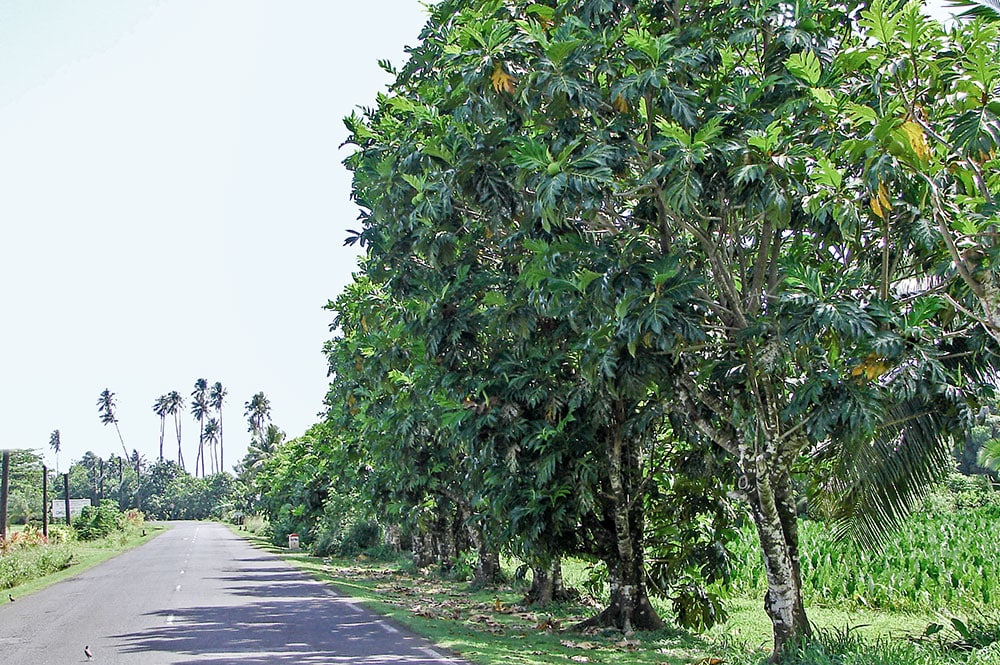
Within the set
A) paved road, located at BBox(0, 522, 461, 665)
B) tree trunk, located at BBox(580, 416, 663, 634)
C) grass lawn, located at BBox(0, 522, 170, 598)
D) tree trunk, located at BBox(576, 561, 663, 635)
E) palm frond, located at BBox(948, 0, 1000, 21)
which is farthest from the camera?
grass lawn, located at BBox(0, 522, 170, 598)

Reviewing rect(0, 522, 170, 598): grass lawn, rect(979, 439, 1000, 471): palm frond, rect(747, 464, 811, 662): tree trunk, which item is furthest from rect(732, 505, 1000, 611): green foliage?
rect(0, 522, 170, 598): grass lawn

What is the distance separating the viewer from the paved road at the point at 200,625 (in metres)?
12.7

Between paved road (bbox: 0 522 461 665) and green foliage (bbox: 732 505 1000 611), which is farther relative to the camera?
green foliage (bbox: 732 505 1000 611)

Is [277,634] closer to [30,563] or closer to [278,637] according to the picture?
[278,637]

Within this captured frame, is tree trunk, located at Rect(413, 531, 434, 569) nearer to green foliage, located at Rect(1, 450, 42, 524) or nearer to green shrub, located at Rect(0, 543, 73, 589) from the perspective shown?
green shrub, located at Rect(0, 543, 73, 589)

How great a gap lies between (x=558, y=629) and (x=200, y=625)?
20.7ft

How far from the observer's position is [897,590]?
17.7 meters

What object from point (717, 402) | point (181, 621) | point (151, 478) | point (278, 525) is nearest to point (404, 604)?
point (181, 621)

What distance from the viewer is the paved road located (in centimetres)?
1270

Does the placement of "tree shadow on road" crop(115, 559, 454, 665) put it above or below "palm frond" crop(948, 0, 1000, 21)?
below

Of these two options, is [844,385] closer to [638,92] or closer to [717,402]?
[717,402]

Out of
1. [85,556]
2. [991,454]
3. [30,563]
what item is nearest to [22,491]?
[85,556]

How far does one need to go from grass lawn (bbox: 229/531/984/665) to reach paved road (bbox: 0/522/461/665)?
0.75 meters

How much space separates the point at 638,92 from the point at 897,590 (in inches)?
509
